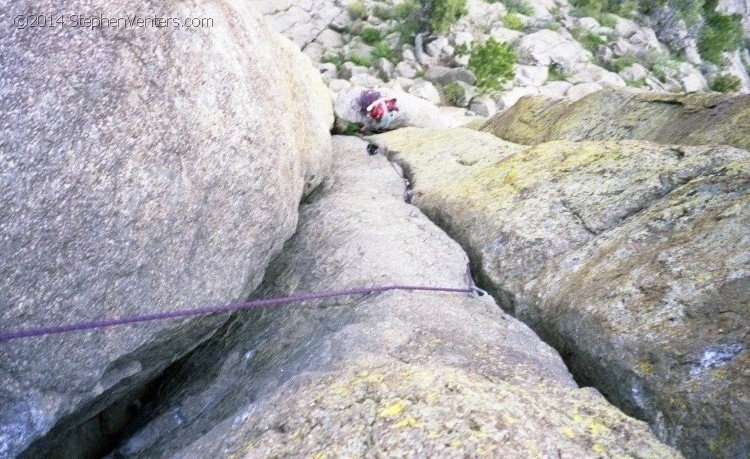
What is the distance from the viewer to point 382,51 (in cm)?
2186

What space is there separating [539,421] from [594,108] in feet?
20.0

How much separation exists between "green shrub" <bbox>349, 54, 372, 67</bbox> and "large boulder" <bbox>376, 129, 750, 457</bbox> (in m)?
16.4

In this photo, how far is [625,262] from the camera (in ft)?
12.8

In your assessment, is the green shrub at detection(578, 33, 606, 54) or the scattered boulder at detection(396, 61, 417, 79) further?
the green shrub at detection(578, 33, 606, 54)

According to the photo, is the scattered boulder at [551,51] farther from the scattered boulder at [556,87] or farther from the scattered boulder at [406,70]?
the scattered boulder at [406,70]

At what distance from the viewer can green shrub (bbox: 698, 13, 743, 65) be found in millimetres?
29703

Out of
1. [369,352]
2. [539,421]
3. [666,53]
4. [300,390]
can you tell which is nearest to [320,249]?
[369,352]

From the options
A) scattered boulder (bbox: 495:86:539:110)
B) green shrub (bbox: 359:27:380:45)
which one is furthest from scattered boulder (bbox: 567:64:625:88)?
green shrub (bbox: 359:27:380:45)

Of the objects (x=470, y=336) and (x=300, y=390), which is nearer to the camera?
(x=300, y=390)

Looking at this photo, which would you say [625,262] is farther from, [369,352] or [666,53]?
[666,53]

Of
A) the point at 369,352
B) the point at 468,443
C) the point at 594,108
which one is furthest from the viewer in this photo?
the point at 594,108

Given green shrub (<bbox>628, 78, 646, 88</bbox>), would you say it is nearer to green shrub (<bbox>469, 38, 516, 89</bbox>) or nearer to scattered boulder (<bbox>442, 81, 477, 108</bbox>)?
green shrub (<bbox>469, 38, 516, 89</bbox>)

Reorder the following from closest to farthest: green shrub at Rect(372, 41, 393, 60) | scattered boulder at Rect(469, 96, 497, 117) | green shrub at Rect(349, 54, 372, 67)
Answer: scattered boulder at Rect(469, 96, 497, 117)
green shrub at Rect(349, 54, 372, 67)
green shrub at Rect(372, 41, 393, 60)

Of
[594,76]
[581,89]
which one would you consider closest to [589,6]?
[594,76]
